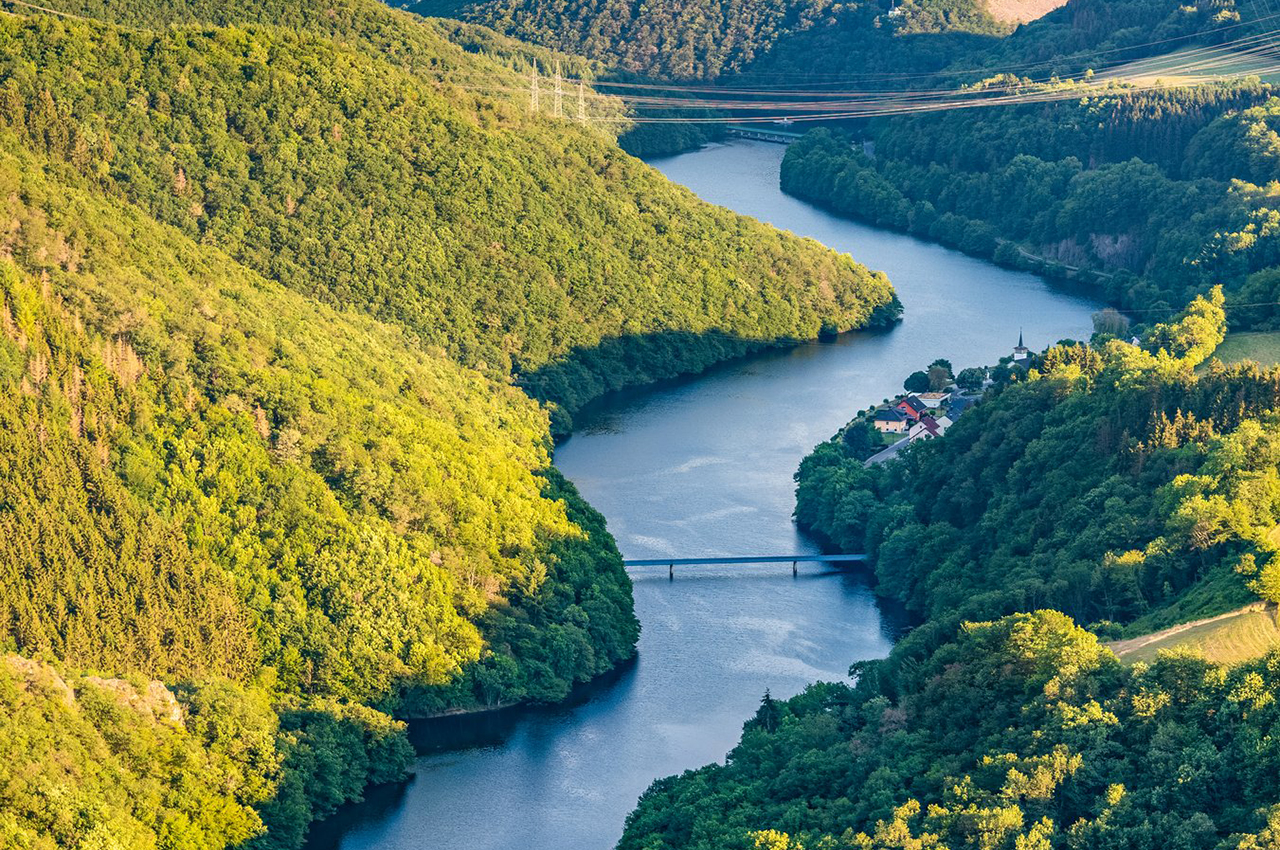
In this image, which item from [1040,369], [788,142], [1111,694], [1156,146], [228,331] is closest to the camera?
[1111,694]

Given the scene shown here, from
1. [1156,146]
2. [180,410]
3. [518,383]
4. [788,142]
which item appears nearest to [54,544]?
[180,410]

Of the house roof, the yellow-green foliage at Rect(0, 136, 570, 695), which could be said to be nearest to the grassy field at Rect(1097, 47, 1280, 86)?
the house roof

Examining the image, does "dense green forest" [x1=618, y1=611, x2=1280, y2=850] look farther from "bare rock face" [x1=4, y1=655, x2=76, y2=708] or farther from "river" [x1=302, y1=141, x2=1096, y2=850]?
"bare rock face" [x1=4, y1=655, x2=76, y2=708]

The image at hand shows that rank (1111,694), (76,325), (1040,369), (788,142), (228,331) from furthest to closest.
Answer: (788,142) → (1040,369) → (228,331) → (76,325) → (1111,694)

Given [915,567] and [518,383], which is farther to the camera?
[518,383]

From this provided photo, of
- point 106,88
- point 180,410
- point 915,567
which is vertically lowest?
point 915,567

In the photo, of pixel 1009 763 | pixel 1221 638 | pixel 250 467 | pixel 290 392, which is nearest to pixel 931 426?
pixel 290 392

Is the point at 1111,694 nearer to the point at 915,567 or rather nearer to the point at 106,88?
the point at 915,567
